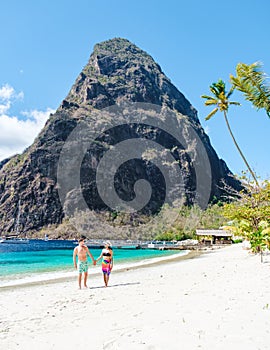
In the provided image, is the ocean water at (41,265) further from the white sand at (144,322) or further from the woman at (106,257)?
the white sand at (144,322)

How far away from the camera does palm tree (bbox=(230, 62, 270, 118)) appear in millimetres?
11180

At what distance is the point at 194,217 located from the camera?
123250mm

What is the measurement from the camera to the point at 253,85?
11.4 m

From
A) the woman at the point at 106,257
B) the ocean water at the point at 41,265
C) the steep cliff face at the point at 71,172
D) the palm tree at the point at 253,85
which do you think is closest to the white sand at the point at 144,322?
the woman at the point at 106,257

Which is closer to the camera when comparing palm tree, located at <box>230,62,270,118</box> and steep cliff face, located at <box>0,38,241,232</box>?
palm tree, located at <box>230,62,270,118</box>

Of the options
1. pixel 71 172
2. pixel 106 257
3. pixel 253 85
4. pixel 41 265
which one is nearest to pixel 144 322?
pixel 106 257

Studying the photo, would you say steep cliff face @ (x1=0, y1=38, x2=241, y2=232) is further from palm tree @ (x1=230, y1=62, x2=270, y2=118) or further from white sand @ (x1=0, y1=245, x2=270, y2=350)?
white sand @ (x1=0, y1=245, x2=270, y2=350)

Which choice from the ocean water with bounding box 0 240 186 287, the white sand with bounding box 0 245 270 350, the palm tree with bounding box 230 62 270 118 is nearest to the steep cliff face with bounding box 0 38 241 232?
the ocean water with bounding box 0 240 186 287

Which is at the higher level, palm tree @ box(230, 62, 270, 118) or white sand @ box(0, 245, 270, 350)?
palm tree @ box(230, 62, 270, 118)

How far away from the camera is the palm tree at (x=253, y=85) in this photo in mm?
A: 11180

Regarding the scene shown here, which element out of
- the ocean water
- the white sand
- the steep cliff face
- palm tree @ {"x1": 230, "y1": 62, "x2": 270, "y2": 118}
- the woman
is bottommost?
the ocean water

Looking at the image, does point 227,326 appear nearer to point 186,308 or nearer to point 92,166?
point 186,308

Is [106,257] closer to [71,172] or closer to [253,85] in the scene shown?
[253,85]

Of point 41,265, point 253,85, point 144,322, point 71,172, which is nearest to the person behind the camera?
point 144,322
